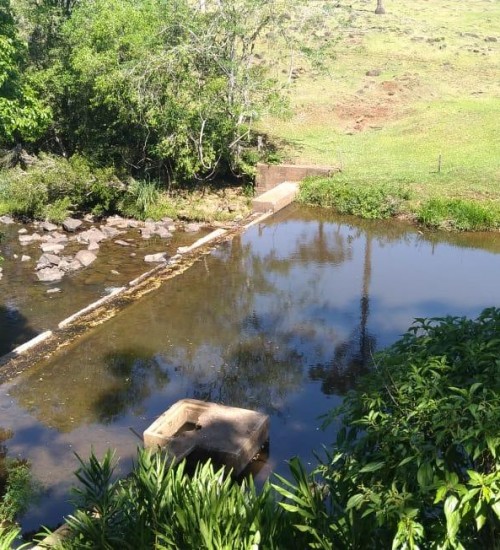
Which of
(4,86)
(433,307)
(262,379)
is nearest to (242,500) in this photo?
(262,379)

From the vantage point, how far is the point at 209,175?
20.7 m

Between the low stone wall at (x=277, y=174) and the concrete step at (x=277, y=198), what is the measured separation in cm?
36

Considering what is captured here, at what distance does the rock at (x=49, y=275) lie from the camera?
14.9 meters

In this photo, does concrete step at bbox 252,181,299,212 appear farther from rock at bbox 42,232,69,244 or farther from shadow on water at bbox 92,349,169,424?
shadow on water at bbox 92,349,169,424

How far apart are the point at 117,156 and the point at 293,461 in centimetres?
1767

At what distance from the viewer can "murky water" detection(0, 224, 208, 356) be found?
499 inches

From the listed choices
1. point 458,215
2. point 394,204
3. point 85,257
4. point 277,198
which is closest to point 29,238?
point 85,257

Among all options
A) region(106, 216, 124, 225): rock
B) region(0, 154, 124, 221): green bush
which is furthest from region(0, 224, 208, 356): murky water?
region(106, 216, 124, 225): rock

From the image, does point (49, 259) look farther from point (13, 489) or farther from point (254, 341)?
point (13, 489)

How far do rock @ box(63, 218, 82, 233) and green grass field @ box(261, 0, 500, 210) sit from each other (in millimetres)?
7838

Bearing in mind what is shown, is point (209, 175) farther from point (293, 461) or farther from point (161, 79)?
point (293, 461)

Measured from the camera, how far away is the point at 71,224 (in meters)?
18.6

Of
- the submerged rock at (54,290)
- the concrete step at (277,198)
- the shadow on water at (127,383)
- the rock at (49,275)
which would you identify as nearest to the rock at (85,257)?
the rock at (49,275)

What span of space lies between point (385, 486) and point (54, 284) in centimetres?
1203
